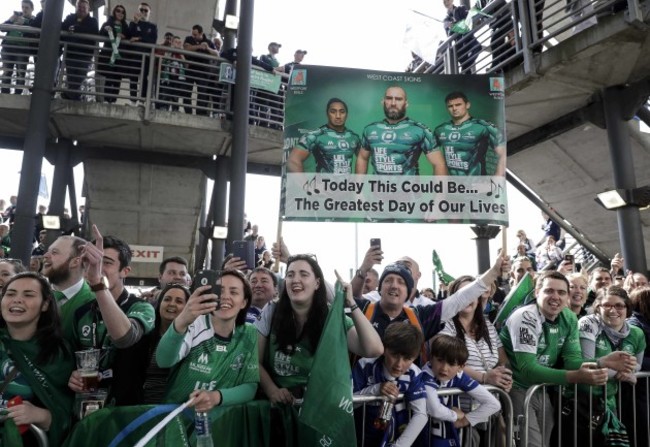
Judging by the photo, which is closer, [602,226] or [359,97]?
[359,97]

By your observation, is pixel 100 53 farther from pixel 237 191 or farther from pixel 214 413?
pixel 214 413

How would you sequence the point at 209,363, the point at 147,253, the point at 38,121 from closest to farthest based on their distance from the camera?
the point at 209,363
the point at 38,121
the point at 147,253

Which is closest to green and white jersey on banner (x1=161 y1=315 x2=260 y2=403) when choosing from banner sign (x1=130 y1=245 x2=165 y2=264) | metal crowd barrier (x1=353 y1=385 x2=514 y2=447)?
metal crowd barrier (x1=353 y1=385 x2=514 y2=447)

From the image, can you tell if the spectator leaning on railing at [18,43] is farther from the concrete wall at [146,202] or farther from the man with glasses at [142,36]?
the concrete wall at [146,202]

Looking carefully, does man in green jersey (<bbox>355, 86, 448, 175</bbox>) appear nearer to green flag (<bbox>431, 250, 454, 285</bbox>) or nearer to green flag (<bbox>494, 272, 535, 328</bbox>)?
green flag (<bbox>431, 250, 454, 285</bbox>)

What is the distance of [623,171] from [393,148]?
559 cm

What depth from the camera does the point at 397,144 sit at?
5773mm

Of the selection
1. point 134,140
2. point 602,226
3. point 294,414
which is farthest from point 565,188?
point 294,414

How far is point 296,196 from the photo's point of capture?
531 cm

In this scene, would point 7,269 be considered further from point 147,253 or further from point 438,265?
point 147,253

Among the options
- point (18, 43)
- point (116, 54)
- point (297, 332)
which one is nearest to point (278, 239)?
point (297, 332)

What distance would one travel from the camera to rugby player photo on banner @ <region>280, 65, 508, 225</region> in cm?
536

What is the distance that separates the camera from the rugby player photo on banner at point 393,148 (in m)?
5.36

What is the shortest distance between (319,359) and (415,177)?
119 inches
